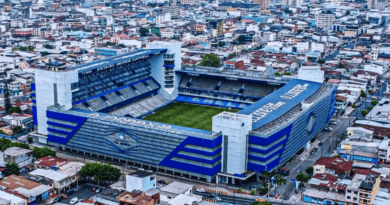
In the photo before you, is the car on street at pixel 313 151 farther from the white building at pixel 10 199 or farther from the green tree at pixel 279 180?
the white building at pixel 10 199

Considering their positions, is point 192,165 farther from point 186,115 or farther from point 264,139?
point 186,115

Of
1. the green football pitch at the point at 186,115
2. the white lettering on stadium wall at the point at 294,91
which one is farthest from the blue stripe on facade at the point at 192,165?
the white lettering on stadium wall at the point at 294,91

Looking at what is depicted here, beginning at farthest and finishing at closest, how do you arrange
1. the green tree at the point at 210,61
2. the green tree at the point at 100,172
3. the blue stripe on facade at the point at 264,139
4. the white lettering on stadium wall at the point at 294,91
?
the green tree at the point at 210,61 → the white lettering on stadium wall at the point at 294,91 → the blue stripe on facade at the point at 264,139 → the green tree at the point at 100,172

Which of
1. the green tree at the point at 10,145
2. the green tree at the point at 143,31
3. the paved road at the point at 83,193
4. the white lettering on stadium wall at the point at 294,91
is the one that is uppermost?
the green tree at the point at 143,31

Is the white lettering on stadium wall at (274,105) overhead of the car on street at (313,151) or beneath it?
overhead

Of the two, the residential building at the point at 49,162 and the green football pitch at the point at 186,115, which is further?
the green football pitch at the point at 186,115

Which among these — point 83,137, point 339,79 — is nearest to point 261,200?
point 83,137

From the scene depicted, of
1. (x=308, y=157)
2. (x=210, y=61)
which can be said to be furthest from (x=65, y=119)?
(x=210, y=61)
